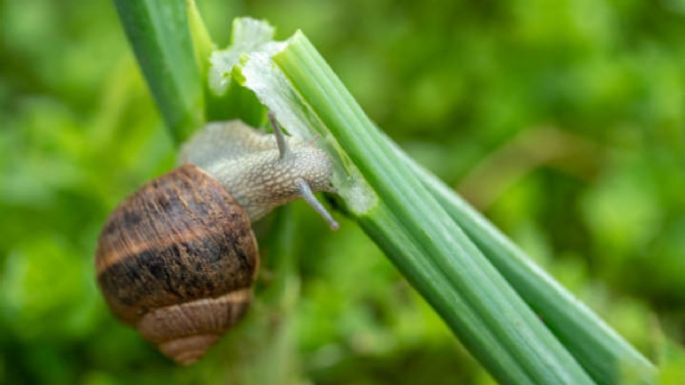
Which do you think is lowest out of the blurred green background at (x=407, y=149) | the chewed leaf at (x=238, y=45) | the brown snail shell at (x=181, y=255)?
the blurred green background at (x=407, y=149)

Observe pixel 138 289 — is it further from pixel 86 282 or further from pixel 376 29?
pixel 376 29

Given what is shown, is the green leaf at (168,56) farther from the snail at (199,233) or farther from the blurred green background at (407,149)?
the blurred green background at (407,149)

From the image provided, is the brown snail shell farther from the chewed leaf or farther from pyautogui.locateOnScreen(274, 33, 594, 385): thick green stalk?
pyautogui.locateOnScreen(274, 33, 594, 385): thick green stalk

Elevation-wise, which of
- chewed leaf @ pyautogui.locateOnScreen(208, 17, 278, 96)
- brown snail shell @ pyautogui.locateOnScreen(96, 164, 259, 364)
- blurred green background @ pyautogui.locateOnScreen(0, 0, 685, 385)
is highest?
chewed leaf @ pyautogui.locateOnScreen(208, 17, 278, 96)

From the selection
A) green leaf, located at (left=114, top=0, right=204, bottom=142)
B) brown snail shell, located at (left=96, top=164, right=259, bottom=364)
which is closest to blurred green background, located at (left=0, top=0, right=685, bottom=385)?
brown snail shell, located at (left=96, top=164, right=259, bottom=364)

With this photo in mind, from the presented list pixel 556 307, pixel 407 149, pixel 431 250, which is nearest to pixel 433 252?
pixel 431 250

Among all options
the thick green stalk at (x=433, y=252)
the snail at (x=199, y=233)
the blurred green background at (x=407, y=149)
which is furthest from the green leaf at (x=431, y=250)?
the blurred green background at (x=407, y=149)
